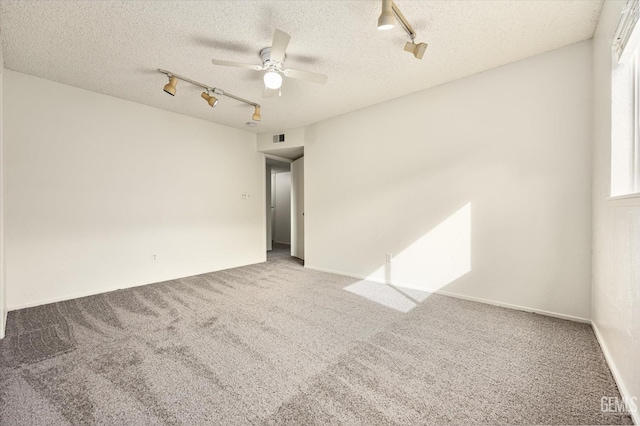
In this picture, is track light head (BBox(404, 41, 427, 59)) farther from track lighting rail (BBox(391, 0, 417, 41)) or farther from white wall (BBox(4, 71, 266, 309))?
white wall (BBox(4, 71, 266, 309))

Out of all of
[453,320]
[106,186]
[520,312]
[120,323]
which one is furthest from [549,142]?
[106,186]

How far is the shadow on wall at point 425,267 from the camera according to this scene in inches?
118

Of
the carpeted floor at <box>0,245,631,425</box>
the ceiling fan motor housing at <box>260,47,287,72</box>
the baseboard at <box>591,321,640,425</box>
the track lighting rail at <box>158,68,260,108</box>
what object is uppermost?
the track lighting rail at <box>158,68,260,108</box>

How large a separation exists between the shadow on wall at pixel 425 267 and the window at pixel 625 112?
1.28 metres

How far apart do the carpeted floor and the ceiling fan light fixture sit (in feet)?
7.24

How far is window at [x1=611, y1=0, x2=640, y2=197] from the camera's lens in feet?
5.24

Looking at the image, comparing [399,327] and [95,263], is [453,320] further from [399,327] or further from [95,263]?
[95,263]

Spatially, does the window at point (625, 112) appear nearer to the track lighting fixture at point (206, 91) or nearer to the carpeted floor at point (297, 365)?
the carpeted floor at point (297, 365)

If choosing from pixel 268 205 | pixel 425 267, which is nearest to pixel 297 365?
pixel 425 267

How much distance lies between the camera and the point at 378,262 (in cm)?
381

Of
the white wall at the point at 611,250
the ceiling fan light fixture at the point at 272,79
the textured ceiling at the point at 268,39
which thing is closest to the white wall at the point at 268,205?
the textured ceiling at the point at 268,39

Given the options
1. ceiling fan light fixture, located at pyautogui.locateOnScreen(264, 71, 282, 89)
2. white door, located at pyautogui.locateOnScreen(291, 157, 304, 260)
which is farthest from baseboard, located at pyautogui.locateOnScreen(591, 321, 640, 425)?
white door, located at pyautogui.locateOnScreen(291, 157, 304, 260)

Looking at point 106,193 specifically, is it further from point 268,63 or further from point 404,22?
point 404,22

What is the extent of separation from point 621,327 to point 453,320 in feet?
3.66
